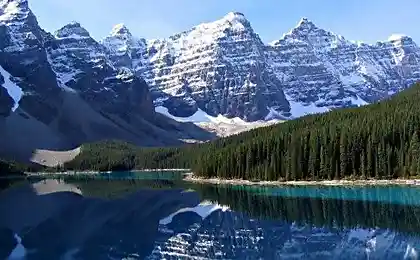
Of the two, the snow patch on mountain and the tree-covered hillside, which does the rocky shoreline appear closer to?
the tree-covered hillside

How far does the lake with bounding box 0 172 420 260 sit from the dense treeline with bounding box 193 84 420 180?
11025mm

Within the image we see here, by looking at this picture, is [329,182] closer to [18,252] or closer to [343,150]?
[343,150]

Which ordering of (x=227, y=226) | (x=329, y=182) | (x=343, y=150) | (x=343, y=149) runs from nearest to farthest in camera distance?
(x=227, y=226) → (x=329, y=182) → (x=343, y=150) → (x=343, y=149)

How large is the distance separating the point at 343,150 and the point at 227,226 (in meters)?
48.9

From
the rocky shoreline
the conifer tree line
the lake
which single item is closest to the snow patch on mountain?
the lake

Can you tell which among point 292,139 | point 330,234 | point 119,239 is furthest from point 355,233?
point 292,139

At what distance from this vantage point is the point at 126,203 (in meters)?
83.5

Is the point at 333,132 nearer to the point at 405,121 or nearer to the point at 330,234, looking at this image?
the point at 405,121

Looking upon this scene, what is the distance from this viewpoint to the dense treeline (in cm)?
9344

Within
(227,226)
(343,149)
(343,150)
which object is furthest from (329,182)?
(227,226)

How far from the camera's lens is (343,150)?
3831 inches

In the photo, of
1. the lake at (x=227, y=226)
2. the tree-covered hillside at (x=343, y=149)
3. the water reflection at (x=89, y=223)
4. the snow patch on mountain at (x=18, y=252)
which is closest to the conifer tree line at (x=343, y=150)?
the tree-covered hillside at (x=343, y=149)

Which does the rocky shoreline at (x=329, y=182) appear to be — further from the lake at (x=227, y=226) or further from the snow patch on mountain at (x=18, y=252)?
the snow patch on mountain at (x=18, y=252)

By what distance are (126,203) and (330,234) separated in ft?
144
